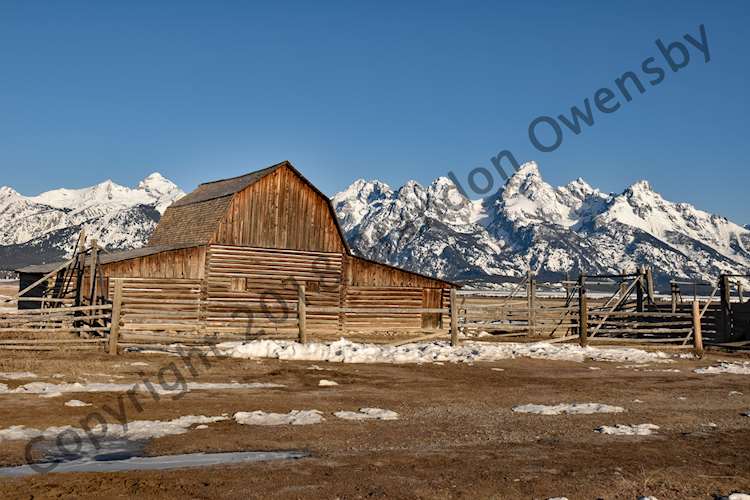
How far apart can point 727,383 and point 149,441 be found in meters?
12.9

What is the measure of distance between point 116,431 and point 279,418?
7.63ft

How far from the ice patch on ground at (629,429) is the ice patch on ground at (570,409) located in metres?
1.26

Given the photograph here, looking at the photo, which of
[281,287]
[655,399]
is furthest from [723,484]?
[281,287]

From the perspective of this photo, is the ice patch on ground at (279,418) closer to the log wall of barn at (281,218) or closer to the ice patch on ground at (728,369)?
the ice patch on ground at (728,369)

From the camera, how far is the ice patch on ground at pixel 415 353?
18453mm

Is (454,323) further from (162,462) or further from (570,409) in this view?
(162,462)

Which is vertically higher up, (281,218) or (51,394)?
(281,218)

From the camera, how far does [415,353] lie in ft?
63.8

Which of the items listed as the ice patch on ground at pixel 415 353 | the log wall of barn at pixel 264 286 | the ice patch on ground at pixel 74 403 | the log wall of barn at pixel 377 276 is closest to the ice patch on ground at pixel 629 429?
the ice patch on ground at pixel 74 403

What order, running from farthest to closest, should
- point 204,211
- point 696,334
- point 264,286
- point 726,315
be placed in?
point 204,211 < point 264,286 < point 726,315 < point 696,334

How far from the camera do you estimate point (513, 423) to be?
10.4 m

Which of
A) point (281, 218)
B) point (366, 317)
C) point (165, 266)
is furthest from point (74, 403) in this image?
point (366, 317)

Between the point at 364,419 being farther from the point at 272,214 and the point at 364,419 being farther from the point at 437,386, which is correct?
the point at 272,214

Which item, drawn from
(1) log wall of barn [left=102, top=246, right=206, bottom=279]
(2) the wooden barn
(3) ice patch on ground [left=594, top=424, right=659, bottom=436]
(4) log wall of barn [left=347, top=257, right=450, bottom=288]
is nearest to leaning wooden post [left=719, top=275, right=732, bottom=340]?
(4) log wall of barn [left=347, top=257, right=450, bottom=288]
